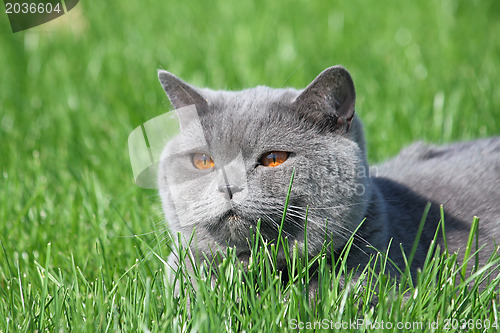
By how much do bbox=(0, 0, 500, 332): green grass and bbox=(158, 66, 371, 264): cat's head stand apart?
14cm

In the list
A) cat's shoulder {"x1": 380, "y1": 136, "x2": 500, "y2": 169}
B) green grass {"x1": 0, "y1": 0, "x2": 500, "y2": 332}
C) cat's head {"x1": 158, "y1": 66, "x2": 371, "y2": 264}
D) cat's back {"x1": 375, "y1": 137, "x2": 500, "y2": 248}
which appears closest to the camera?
green grass {"x1": 0, "y1": 0, "x2": 500, "y2": 332}

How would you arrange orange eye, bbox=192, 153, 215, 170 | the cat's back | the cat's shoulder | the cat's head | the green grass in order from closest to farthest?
the green grass → the cat's head → orange eye, bbox=192, 153, 215, 170 → the cat's back → the cat's shoulder

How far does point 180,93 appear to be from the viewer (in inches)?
70.6

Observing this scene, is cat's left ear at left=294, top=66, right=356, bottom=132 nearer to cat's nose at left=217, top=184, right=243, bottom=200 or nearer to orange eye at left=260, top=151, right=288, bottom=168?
orange eye at left=260, top=151, right=288, bottom=168

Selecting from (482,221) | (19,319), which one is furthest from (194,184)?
(482,221)

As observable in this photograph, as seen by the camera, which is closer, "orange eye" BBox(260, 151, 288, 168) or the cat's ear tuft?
"orange eye" BBox(260, 151, 288, 168)

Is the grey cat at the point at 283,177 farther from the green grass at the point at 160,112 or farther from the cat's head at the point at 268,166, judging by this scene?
the green grass at the point at 160,112

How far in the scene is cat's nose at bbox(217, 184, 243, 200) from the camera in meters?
1.56

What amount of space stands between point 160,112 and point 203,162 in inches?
62.1

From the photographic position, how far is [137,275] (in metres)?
1.65

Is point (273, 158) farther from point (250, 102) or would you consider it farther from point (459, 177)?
point (459, 177)

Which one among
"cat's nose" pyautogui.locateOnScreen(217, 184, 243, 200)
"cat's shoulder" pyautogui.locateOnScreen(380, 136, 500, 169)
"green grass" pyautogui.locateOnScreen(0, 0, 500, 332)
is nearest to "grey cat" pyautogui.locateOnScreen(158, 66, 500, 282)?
"cat's nose" pyautogui.locateOnScreen(217, 184, 243, 200)

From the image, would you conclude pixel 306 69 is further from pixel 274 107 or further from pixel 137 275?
pixel 137 275

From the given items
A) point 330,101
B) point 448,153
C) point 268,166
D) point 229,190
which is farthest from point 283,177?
point 448,153
